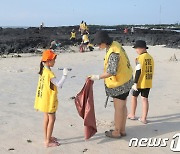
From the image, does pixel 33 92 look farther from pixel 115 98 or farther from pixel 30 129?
pixel 115 98

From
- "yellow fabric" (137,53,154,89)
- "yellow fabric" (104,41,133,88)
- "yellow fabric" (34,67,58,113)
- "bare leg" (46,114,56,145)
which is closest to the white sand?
"bare leg" (46,114,56,145)

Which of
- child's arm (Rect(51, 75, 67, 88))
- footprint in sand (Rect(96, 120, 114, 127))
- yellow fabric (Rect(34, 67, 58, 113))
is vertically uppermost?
child's arm (Rect(51, 75, 67, 88))

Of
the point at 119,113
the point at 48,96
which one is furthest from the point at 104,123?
the point at 48,96

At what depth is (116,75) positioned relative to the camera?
16.8ft

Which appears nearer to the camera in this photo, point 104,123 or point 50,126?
point 50,126

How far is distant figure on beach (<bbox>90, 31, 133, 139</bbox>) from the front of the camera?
16.3 feet

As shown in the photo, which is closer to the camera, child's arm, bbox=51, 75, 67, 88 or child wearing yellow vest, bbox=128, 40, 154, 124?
child's arm, bbox=51, 75, 67, 88

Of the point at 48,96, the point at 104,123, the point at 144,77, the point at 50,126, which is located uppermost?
the point at 144,77

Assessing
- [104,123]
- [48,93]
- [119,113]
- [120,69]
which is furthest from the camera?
[104,123]

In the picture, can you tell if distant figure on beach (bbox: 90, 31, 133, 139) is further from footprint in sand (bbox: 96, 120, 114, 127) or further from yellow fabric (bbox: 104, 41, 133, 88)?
footprint in sand (bbox: 96, 120, 114, 127)

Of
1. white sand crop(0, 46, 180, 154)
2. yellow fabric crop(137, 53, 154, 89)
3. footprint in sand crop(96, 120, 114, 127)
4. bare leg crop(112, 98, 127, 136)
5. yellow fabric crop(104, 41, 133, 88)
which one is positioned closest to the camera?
white sand crop(0, 46, 180, 154)

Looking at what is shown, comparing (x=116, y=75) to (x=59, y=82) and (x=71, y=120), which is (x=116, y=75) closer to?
(x=59, y=82)

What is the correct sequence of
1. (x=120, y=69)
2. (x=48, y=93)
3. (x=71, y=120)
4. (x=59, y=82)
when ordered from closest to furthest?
(x=59, y=82) → (x=48, y=93) → (x=120, y=69) → (x=71, y=120)

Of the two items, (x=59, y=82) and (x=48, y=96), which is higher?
(x=59, y=82)
